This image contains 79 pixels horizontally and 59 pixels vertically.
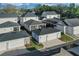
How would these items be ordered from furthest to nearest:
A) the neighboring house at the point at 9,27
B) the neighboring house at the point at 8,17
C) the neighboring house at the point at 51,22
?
the neighboring house at the point at 51,22 → the neighboring house at the point at 8,17 → the neighboring house at the point at 9,27

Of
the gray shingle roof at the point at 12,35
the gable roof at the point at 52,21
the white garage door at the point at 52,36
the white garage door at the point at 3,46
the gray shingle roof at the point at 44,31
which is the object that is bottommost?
the white garage door at the point at 3,46

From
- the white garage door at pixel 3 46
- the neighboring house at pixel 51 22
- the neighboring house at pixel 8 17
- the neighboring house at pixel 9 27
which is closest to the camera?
the white garage door at pixel 3 46

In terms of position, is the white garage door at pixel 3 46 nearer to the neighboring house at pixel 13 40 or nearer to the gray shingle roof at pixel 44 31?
the neighboring house at pixel 13 40

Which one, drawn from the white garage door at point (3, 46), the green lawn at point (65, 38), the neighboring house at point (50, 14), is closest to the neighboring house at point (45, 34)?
the green lawn at point (65, 38)

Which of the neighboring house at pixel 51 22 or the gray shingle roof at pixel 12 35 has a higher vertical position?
the neighboring house at pixel 51 22

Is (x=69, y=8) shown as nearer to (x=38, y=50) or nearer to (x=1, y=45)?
(x=38, y=50)

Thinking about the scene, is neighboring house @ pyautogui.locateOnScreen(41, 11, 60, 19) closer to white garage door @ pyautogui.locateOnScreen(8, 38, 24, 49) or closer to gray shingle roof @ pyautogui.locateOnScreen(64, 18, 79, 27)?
gray shingle roof @ pyautogui.locateOnScreen(64, 18, 79, 27)

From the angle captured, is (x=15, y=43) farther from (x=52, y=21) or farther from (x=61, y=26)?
(x=61, y=26)

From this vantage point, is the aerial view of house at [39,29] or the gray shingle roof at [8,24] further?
the gray shingle roof at [8,24]
